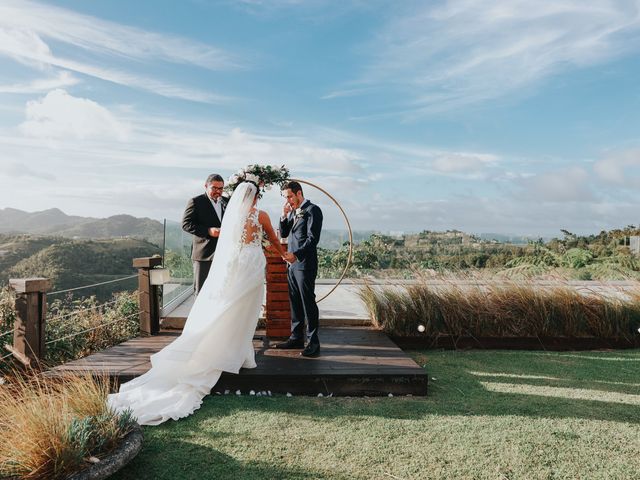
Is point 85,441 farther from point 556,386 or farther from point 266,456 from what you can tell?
point 556,386

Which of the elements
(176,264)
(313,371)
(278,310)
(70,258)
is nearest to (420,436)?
(313,371)

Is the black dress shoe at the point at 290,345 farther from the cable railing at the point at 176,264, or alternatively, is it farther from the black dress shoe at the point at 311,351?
the cable railing at the point at 176,264

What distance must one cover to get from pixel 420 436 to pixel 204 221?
3.37 meters

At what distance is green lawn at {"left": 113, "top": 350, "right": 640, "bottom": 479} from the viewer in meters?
3.08

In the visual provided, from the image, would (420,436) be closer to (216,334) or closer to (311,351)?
(311,351)

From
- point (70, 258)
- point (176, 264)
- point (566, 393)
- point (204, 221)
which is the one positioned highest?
point (204, 221)

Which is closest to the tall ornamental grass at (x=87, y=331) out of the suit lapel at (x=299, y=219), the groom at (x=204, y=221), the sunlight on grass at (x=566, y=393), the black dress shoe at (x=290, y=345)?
the groom at (x=204, y=221)

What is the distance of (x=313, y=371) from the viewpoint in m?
4.50

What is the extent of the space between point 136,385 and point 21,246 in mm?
28995

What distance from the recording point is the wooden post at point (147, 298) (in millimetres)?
6207

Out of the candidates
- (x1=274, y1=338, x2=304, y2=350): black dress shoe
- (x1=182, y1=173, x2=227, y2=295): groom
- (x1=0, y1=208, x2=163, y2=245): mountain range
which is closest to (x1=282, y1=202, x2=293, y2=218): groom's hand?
(x1=182, y1=173, x2=227, y2=295): groom

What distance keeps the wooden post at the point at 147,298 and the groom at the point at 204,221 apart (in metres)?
0.87

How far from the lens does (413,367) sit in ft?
15.2

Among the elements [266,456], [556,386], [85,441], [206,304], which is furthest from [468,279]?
[85,441]
